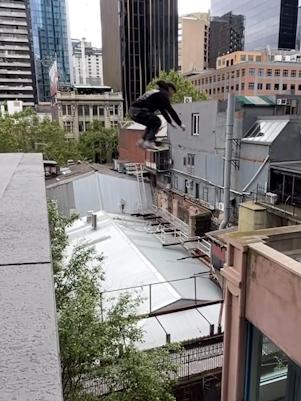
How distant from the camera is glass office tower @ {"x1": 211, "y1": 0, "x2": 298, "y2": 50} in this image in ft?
341

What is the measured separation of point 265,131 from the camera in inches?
656

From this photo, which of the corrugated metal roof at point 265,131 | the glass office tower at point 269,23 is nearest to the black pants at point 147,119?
the corrugated metal roof at point 265,131

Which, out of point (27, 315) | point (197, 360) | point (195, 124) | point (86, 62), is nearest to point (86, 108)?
point (195, 124)

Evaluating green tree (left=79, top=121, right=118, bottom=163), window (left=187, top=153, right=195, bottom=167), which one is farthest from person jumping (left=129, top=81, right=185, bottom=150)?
green tree (left=79, top=121, right=118, bottom=163)

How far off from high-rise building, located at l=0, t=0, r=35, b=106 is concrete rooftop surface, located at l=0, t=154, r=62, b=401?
8701cm

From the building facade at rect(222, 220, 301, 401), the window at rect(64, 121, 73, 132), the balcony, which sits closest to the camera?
the building facade at rect(222, 220, 301, 401)

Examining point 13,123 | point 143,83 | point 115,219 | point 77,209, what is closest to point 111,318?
point 115,219

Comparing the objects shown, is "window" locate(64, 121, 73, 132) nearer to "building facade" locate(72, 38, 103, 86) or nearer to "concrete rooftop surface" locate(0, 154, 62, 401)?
"concrete rooftop surface" locate(0, 154, 62, 401)

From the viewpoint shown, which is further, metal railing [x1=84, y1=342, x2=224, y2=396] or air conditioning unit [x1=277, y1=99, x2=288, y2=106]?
air conditioning unit [x1=277, y1=99, x2=288, y2=106]

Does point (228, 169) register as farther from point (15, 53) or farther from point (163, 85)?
point (15, 53)

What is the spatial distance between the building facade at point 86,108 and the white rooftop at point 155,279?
127 ft

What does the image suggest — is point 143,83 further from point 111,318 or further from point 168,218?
point 111,318

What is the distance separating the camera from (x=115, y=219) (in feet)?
65.7

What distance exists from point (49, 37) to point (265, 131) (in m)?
131
